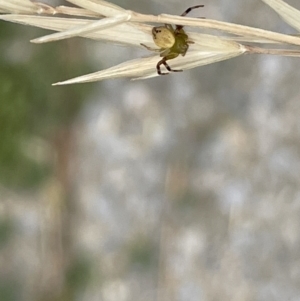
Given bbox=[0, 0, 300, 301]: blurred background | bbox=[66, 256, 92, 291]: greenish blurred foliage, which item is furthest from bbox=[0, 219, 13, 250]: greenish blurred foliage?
bbox=[66, 256, 92, 291]: greenish blurred foliage

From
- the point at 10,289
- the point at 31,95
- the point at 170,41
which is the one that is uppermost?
the point at 170,41

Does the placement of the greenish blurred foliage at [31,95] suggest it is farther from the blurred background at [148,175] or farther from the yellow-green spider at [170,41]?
the yellow-green spider at [170,41]

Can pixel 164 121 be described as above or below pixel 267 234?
above

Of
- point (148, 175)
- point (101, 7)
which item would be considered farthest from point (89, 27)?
point (148, 175)

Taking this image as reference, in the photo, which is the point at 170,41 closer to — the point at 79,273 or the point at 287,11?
the point at 287,11

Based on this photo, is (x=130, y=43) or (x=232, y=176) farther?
(x=232, y=176)

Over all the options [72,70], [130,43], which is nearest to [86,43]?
[72,70]

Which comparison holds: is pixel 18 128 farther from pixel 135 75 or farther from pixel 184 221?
pixel 135 75

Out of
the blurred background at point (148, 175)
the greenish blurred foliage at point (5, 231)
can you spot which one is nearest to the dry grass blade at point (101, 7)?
the blurred background at point (148, 175)
